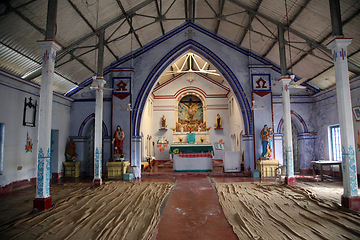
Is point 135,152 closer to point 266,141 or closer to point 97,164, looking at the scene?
point 97,164

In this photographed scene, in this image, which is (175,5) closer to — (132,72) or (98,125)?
(132,72)

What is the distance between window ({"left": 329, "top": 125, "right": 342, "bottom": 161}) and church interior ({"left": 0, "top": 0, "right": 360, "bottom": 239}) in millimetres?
44

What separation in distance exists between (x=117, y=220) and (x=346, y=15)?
8.02m

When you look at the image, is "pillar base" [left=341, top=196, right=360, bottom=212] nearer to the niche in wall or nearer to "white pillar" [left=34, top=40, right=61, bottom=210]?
"white pillar" [left=34, top=40, right=61, bottom=210]

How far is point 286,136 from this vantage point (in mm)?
8328

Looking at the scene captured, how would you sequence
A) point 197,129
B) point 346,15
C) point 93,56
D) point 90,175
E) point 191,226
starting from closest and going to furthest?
point 191,226 → point 346,15 → point 93,56 → point 90,175 → point 197,129

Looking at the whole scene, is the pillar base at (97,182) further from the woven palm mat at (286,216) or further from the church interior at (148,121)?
the woven palm mat at (286,216)

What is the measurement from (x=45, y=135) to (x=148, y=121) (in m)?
10.9

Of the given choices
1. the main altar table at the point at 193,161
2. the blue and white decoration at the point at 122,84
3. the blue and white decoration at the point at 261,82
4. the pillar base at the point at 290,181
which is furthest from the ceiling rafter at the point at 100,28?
the pillar base at the point at 290,181

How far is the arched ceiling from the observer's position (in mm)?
6922

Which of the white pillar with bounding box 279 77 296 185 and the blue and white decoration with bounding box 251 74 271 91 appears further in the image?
the blue and white decoration with bounding box 251 74 271 91

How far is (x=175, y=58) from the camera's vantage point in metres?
12.1

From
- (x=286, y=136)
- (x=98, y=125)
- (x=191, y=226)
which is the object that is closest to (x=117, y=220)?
(x=191, y=226)

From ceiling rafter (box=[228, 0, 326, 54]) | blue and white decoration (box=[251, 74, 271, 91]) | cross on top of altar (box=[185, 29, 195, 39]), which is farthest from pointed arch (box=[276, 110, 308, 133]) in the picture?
cross on top of altar (box=[185, 29, 195, 39])
